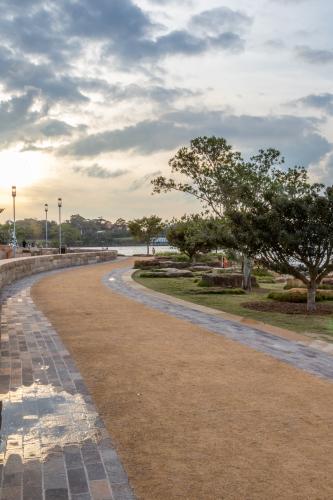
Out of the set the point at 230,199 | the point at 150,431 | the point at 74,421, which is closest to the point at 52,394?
the point at 74,421

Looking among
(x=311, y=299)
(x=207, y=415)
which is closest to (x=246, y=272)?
(x=311, y=299)

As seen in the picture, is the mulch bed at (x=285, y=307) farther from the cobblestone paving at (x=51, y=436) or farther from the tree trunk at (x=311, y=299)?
the cobblestone paving at (x=51, y=436)

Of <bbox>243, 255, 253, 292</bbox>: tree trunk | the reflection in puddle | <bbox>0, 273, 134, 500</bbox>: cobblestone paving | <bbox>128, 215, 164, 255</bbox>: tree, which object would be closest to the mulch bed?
<bbox>243, 255, 253, 292</bbox>: tree trunk

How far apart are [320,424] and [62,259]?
3152 centimetres

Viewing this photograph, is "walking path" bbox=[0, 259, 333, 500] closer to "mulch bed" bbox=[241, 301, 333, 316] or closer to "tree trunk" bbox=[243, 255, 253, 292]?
"mulch bed" bbox=[241, 301, 333, 316]

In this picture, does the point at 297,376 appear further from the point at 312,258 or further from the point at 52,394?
the point at 312,258

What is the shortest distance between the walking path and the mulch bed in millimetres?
4514

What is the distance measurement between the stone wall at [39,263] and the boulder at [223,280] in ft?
30.1

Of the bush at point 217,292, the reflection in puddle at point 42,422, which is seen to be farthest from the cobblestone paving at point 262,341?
the bush at point 217,292

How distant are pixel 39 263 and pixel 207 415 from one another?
85.3 ft

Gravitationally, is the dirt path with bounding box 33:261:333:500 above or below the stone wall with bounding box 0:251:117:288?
below

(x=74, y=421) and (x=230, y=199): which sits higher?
(x=230, y=199)

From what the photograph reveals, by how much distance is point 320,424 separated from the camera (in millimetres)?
5555

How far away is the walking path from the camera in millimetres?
4141
